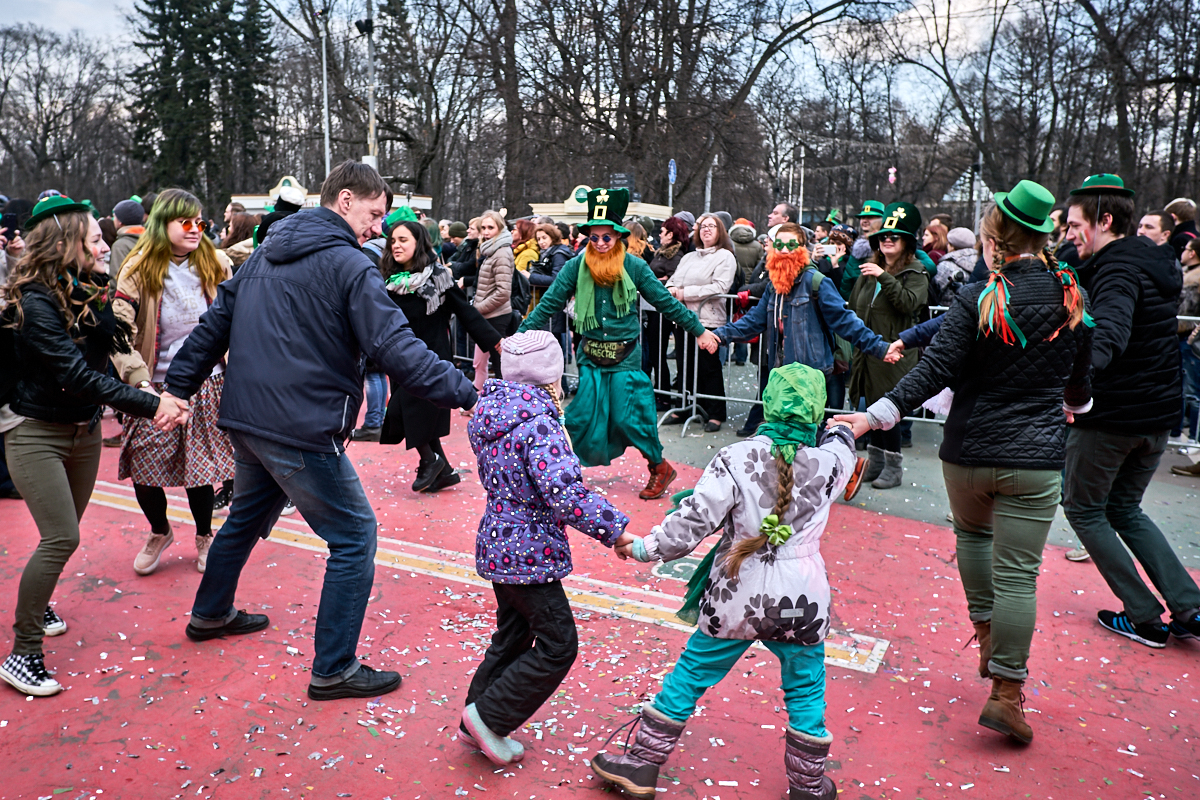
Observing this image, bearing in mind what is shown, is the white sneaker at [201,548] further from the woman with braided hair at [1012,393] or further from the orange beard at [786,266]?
the orange beard at [786,266]

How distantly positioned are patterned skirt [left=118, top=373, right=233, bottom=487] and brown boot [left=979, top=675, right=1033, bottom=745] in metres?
4.01

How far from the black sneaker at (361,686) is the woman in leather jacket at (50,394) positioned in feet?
3.65

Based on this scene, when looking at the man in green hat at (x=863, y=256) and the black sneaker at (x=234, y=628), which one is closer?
the black sneaker at (x=234, y=628)

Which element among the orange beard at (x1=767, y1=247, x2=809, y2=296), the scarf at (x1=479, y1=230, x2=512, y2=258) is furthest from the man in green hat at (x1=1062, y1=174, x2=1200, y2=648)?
the scarf at (x1=479, y1=230, x2=512, y2=258)

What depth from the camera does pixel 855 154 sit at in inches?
1692

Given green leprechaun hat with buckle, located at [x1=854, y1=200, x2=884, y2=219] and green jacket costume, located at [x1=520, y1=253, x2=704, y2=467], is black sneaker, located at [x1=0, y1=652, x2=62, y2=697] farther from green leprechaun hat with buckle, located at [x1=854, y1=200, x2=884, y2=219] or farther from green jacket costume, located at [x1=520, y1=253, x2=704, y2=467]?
green leprechaun hat with buckle, located at [x1=854, y1=200, x2=884, y2=219]

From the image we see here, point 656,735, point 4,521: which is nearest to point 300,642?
point 656,735

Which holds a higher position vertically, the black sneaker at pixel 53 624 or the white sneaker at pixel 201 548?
the white sneaker at pixel 201 548

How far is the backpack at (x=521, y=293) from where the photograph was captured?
10289 millimetres

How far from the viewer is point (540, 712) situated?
365 centimetres

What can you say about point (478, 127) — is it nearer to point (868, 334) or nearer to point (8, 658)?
point (868, 334)

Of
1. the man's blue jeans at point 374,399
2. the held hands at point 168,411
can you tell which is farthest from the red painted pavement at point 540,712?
the man's blue jeans at point 374,399

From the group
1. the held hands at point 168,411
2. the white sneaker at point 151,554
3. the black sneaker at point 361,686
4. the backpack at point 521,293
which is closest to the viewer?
the black sneaker at point 361,686

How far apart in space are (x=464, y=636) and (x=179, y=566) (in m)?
2.00
